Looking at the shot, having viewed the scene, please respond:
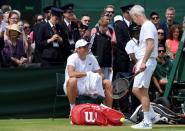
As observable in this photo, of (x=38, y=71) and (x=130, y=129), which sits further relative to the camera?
(x=38, y=71)

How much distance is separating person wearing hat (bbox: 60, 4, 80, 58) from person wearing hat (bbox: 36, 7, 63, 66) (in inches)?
9.3

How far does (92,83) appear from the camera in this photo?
49.7 feet

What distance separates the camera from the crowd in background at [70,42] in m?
16.4

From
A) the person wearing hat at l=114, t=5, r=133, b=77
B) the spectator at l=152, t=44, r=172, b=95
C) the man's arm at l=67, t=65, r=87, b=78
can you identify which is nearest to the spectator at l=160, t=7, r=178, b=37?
the spectator at l=152, t=44, r=172, b=95

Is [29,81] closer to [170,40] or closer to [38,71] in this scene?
[38,71]

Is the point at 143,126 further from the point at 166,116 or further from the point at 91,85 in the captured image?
the point at 91,85

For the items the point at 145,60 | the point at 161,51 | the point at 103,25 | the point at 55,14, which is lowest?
the point at 161,51

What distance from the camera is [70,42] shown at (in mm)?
17156

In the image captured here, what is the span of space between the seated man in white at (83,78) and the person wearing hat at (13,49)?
1482 mm

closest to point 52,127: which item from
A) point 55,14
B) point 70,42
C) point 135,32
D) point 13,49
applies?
point 13,49

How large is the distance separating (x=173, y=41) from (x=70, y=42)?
8.19 feet

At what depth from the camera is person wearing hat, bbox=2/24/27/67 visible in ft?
53.2

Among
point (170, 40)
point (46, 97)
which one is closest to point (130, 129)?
point (46, 97)

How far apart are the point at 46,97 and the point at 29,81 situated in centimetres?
50
